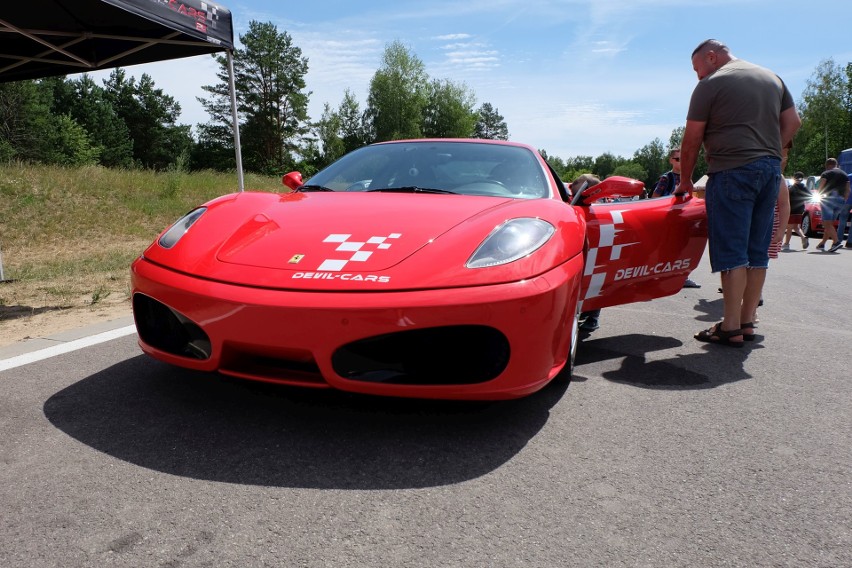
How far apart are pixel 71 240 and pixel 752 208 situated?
938cm

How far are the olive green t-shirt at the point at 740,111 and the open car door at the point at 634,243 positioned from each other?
351mm

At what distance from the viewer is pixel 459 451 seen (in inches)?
78.0

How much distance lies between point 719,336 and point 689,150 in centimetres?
111

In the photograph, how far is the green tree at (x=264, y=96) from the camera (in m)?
52.6

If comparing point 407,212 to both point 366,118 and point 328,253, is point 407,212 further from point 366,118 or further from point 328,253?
point 366,118

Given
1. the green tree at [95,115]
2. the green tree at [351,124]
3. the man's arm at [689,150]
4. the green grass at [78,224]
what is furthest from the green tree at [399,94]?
the man's arm at [689,150]

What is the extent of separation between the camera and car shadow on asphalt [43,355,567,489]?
1816mm

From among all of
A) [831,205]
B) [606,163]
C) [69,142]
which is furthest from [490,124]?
[831,205]

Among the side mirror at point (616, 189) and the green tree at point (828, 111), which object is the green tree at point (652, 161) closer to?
the green tree at point (828, 111)

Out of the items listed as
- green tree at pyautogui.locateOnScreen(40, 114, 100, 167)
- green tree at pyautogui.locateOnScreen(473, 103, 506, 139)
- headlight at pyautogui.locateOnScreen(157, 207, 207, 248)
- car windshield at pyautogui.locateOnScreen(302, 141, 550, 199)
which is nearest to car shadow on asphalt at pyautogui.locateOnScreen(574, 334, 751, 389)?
car windshield at pyautogui.locateOnScreen(302, 141, 550, 199)

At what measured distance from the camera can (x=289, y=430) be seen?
209 cm

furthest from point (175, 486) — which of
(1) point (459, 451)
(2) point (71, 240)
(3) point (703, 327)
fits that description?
(2) point (71, 240)

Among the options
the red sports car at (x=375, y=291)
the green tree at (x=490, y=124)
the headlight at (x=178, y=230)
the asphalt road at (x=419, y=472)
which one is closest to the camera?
the asphalt road at (x=419, y=472)

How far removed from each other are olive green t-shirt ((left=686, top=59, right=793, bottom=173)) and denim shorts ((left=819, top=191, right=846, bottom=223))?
9665 mm
